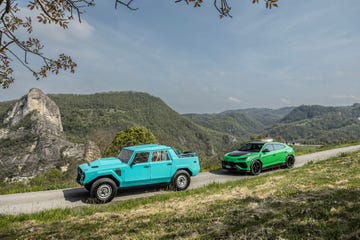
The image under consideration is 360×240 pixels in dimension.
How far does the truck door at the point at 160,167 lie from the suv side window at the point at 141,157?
0.23 m

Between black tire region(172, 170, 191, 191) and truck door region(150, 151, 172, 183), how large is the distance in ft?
0.84

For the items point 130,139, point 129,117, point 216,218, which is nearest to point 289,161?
point 216,218

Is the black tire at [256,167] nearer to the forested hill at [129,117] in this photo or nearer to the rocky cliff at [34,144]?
the rocky cliff at [34,144]

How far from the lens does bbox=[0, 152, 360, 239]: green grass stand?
388 centimetres

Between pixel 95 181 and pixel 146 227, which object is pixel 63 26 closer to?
pixel 146 227

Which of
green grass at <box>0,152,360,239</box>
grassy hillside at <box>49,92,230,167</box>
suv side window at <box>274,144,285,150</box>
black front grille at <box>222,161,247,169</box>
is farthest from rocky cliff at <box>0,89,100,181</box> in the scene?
green grass at <box>0,152,360,239</box>

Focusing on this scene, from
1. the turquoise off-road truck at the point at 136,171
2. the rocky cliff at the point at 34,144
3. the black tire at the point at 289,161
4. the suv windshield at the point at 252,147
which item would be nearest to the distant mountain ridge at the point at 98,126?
the rocky cliff at the point at 34,144

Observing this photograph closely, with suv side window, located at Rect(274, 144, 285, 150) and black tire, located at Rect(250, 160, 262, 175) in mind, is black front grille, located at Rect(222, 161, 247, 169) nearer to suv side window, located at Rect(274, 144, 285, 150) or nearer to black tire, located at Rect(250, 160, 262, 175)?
black tire, located at Rect(250, 160, 262, 175)

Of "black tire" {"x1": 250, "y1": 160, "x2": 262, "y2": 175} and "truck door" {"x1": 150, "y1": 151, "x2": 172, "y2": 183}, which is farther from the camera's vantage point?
"black tire" {"x1": 250, "y1": 160, "x2": 262, "y2": 175}

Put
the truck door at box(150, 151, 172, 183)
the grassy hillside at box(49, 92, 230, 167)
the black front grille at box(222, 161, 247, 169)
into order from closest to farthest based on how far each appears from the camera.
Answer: the truck door at box(150, 151, 172, 183), the black front grille at box(222, 161, 247, 169), the grassy hillside at box(49, 92, 230, 167)

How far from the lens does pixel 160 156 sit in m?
8.82

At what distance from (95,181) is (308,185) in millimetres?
7031

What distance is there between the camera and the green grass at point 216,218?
153 inches

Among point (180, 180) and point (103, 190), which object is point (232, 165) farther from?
point (103, 190)
